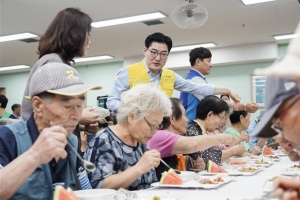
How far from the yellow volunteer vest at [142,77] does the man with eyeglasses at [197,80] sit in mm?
472

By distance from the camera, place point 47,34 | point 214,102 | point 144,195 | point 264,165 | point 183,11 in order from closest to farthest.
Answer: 1. point 144,195
2. point 47,34
3. point 264,165
4. point 214,102
5. point 183,11

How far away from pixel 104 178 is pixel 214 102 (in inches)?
68.4

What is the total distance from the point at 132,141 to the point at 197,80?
1930 millimetres

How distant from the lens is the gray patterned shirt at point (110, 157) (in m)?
1.85

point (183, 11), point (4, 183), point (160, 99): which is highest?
point (183, 11)

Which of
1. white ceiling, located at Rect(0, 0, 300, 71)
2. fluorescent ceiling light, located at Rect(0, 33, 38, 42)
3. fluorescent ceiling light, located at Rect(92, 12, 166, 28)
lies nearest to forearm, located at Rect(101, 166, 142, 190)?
white ceiling, located at Rect(0, 0, 300, 71)

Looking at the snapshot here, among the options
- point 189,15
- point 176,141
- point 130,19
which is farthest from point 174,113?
point 130,19

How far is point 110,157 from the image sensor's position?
1898 millimetres

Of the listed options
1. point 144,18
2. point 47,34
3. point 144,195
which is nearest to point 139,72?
point 47,34

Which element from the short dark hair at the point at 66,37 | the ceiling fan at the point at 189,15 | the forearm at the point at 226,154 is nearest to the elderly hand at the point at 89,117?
the short dark hair at the point at 66,37

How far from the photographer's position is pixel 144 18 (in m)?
6.44

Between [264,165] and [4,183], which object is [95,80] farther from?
[4,183]

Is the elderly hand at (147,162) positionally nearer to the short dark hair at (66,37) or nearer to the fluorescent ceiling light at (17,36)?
the short dark hair at (66,37)

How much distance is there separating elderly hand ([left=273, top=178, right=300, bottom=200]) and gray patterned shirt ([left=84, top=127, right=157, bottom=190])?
1074 millimetres
